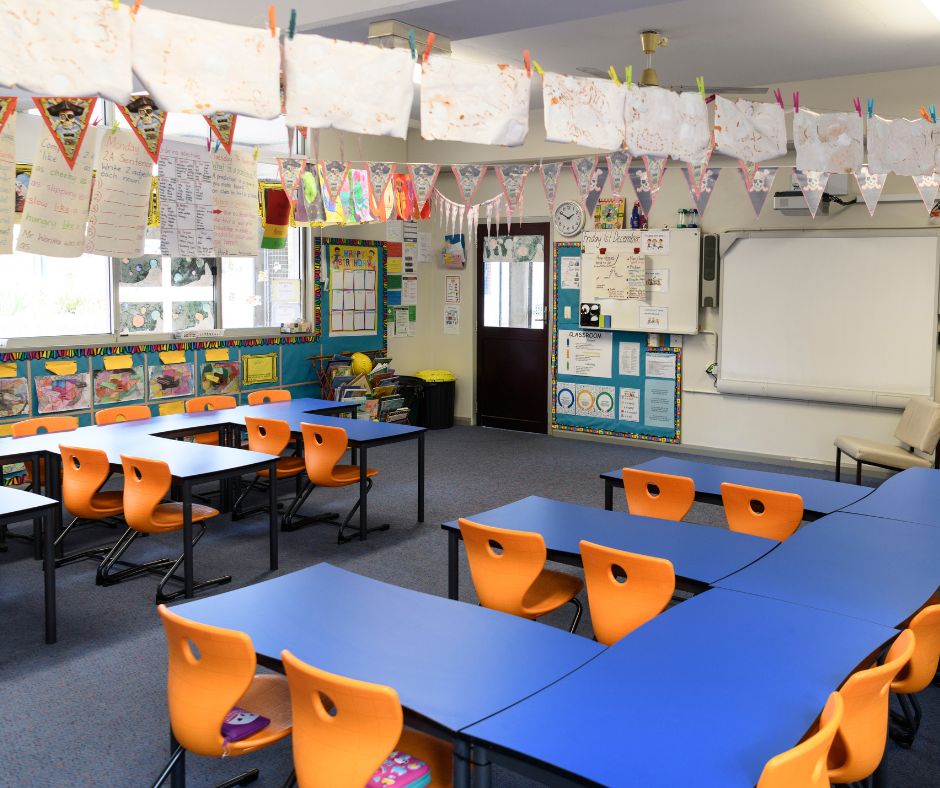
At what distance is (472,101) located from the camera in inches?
143

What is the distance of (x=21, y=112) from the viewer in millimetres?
6816

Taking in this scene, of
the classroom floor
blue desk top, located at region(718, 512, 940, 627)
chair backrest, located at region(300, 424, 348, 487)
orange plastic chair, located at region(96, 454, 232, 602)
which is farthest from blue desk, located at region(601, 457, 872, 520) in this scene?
orange plastic chair, located at region(96, 454, 232, 602)

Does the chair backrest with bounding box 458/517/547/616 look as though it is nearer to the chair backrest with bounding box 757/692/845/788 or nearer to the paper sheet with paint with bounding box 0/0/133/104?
the chair backrest with bounding box 757/692/845/788

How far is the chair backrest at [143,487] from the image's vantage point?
4.61m

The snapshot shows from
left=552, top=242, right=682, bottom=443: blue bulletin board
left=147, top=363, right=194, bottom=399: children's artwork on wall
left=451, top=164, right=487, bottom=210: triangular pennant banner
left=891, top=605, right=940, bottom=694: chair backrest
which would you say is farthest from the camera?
left=552, top=242, right=682, bottom=443: blue bulletin board

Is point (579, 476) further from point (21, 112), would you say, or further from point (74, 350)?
point (21, 112)

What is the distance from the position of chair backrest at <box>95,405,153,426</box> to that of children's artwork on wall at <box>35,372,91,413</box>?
0.83 metres

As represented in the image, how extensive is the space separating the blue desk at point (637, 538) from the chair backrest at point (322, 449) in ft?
6.50

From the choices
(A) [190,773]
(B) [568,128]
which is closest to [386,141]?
(B) [568,128]

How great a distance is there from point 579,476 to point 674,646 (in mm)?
5416

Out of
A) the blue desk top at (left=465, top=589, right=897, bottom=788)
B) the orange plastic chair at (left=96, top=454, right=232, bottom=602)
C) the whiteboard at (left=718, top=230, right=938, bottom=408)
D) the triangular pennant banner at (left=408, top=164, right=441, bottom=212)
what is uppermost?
the triangular pennant banner at (left=408, top=164, right=441, bottom=212)

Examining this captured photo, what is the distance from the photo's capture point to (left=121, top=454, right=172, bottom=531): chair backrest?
4613 mm

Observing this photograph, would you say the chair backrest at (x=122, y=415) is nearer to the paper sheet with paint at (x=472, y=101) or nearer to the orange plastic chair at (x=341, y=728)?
the paper sheet with paint at (x=472, y=101)

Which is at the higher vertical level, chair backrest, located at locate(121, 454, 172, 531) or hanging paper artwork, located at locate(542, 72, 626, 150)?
hanging paper artwork, located at locate(542, 72, 626, 150)
